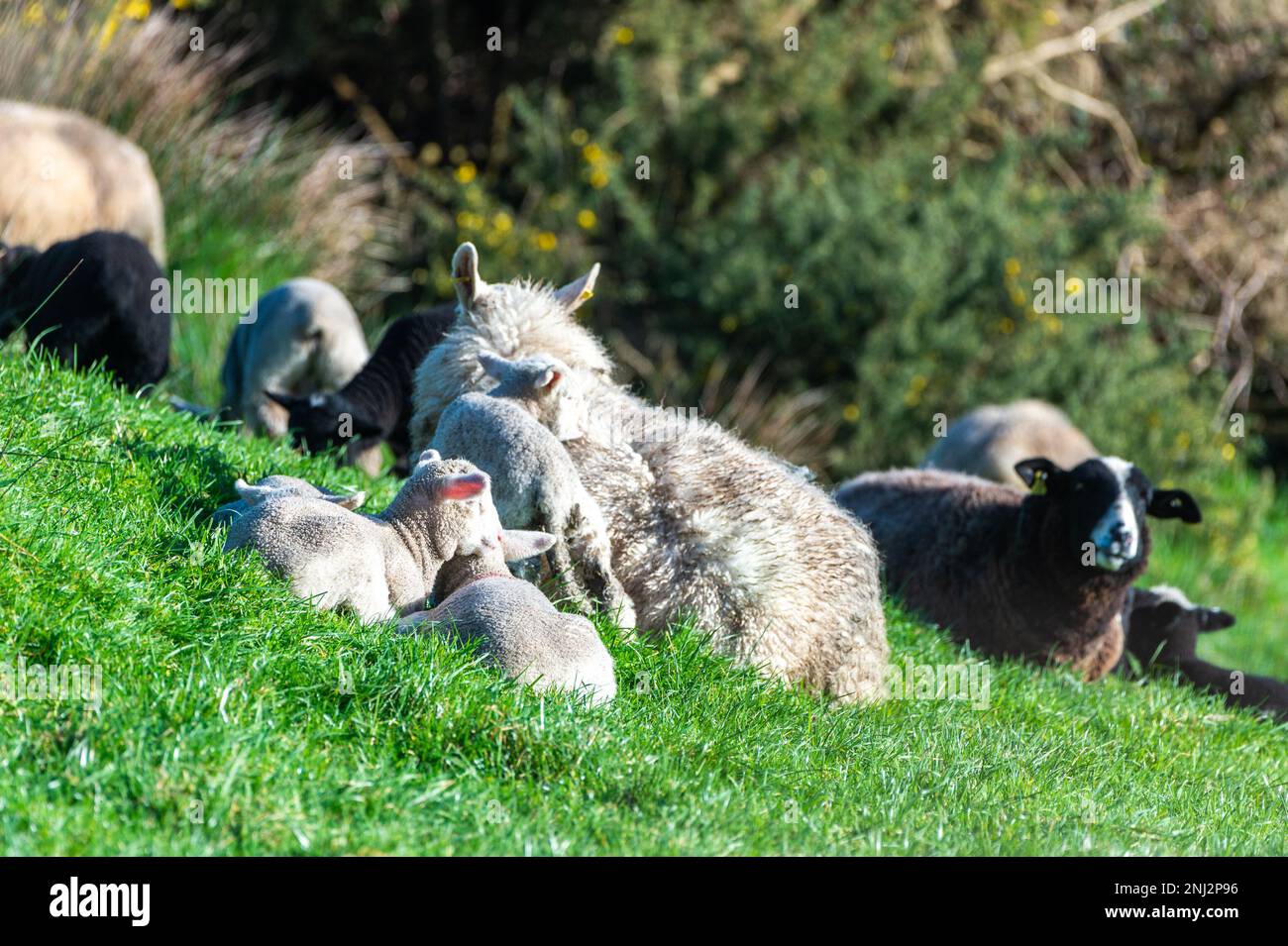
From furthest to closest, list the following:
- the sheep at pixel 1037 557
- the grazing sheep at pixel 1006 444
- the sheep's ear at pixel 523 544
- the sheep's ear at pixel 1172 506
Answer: the grazing sheep at pixel 1006 444, the sheep's ear at pixel 1172 506, the sheep at pixel 1037 557, the sheep's ear at pixel 523 544

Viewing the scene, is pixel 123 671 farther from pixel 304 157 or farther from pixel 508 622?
pixel 304 157

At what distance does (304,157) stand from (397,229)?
126 cm

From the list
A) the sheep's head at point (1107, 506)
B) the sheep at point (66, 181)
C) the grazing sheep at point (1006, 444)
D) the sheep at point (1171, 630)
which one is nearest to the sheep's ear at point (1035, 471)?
the sheep's head at point (1107, 506)

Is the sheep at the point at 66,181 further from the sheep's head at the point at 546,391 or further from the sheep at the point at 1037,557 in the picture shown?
the sheep at the point at 1037,557

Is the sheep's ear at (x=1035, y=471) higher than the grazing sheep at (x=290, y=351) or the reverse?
the reverse

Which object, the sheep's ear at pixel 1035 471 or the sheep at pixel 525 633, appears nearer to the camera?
the sheep at pixel 525 633

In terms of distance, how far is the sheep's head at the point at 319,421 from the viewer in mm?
7973

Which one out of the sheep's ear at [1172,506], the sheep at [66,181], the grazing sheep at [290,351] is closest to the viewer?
the sheep's ear at [1172,506]

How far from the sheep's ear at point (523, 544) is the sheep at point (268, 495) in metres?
0.55

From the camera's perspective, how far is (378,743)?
14.9ft

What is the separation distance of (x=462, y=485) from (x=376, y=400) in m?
3.29

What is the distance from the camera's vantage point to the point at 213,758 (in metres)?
4.04

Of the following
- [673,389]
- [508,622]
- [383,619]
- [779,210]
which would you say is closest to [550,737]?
[508,622]
